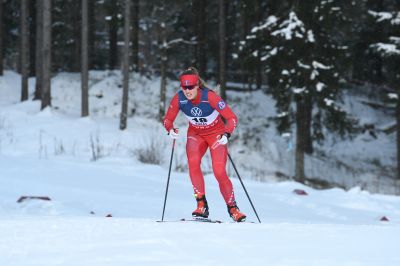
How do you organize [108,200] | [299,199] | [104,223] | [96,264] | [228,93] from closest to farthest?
1. [96,264]
2. [104,223]
3. [108,200]
4. [299,199]
5. [228,93]

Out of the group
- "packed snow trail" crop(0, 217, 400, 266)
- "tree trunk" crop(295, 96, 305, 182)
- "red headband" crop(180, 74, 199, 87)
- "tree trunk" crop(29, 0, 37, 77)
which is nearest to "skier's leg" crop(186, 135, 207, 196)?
"red headband" crop(180, 74, 199, 87)

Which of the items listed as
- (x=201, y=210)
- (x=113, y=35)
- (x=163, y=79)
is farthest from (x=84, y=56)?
(x=201, y=210)

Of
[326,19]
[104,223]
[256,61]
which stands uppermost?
[326,19]

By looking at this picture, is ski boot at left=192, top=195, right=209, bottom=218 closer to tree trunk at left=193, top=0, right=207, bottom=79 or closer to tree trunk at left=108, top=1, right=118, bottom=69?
tree trunk at left=193, top=0, right=207, bottom=79

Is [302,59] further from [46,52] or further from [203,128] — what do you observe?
[203,128]

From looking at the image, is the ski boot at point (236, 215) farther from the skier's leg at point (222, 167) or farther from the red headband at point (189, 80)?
the red headband at point (189, 80)

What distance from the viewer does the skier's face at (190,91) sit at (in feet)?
22.6

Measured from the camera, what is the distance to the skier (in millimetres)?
6961

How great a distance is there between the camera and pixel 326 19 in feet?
60.0

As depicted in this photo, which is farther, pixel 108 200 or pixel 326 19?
pixel 326 19

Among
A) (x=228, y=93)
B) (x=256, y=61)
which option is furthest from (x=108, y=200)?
(x=228, y=93)

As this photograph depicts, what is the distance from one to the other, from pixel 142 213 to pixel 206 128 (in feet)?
8.76

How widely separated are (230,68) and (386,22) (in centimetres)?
1847

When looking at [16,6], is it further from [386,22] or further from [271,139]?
[386,22]
